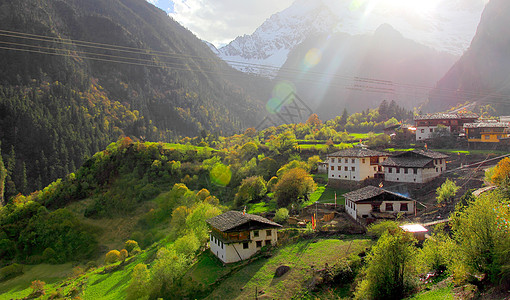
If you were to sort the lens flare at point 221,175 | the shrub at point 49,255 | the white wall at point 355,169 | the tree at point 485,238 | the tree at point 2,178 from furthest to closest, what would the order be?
the tree at point 2,178
the lens flare at point 221,175
the shrub at point 49,255
the white wall at point 355,169
the tree at point 485,238

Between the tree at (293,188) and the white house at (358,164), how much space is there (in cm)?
807

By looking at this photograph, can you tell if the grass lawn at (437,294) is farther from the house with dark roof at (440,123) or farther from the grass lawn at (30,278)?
the house with dark roof at (440,123)

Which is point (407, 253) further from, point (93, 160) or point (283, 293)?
point (93, 160)

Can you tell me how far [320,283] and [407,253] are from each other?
291 inches

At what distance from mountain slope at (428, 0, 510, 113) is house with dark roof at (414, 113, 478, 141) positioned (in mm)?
74610

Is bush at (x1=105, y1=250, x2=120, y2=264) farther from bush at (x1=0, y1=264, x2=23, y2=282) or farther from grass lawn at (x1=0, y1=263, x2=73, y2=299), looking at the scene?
bush at (x1=0, y1=264, x2=23, y2=282)

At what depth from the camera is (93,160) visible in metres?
89.1

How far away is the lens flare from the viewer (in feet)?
255

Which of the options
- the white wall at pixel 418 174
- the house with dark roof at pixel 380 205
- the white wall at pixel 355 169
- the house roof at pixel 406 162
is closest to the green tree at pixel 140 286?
the house with dark roof at pixel 380 205

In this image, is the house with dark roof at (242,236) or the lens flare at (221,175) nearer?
the house with dark roof at (242,236)

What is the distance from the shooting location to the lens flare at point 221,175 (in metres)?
77.6

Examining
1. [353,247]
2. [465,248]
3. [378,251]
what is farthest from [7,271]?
[465,248]

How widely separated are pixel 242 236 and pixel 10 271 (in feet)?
148

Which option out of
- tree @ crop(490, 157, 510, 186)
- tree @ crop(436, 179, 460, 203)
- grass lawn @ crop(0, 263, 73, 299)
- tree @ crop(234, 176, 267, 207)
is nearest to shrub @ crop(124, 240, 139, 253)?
grass lawn @ crop(0, 263, 73, 299)
